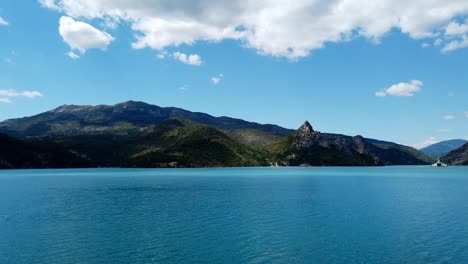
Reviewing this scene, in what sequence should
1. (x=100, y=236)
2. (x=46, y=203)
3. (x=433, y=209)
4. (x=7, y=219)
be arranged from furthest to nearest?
(x=46, y=203) → (x=433, y=209) → (x=7, y=219) → (x=100, y=236)

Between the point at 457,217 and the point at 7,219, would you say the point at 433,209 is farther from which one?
the point at 7,219

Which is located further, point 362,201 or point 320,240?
point 362,201

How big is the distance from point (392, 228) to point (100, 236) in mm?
44915

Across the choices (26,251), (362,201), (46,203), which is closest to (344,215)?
(362,201)

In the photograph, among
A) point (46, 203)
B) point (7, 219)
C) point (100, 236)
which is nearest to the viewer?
point (100, 236)

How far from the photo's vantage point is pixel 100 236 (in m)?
56.5

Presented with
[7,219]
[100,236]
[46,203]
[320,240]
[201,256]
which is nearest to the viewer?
[201,256]

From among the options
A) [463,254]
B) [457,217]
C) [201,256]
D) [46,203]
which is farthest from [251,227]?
→ [46,203]

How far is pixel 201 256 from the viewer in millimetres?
45406

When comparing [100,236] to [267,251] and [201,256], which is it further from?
[267,251]

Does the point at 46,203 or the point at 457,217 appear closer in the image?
the point at 457,217

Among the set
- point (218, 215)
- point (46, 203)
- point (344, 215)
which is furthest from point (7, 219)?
point (344, 215)

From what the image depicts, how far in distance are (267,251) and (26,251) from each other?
29.7 meters

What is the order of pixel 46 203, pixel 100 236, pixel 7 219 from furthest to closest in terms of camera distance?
pixel 46 203, pixel 7 219, pixel 100 236
